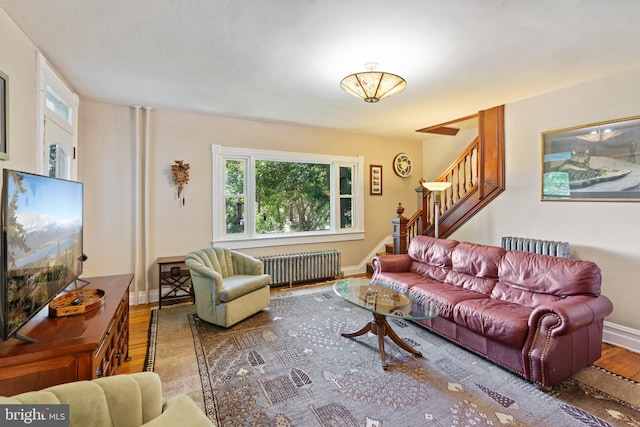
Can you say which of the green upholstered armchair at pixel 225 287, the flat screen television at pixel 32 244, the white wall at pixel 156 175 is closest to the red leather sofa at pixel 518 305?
the green upholstered armchair at pixel 225 287

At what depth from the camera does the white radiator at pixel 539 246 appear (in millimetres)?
3172

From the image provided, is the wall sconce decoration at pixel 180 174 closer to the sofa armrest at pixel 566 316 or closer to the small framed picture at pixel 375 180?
the small framed picture at pixel 375 180

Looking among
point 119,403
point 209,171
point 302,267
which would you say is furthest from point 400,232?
point 119,403

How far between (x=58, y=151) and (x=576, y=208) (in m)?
5.51

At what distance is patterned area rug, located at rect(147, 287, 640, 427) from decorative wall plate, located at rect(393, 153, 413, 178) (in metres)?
3.46

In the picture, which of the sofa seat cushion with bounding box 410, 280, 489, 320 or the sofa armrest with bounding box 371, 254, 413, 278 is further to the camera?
the sofa armrest with bounding box 371, 254, 413, 278

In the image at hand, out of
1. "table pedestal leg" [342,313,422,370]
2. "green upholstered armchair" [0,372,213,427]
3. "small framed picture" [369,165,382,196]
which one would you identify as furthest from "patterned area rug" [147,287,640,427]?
"small framed picture" [369,165,382,196]

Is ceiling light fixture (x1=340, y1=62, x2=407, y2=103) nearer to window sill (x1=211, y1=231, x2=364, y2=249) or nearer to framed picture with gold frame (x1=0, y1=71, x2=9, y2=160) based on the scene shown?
framed picture with gold frame (x1=0, y1=71, x2=9, y2=160)

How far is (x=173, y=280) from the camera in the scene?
154 inches

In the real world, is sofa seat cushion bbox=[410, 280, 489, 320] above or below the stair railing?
below

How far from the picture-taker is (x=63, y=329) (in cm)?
148

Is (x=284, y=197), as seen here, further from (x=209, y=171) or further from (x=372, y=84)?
(x=372, y=84)

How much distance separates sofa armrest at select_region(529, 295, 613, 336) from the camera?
2023 millimetres

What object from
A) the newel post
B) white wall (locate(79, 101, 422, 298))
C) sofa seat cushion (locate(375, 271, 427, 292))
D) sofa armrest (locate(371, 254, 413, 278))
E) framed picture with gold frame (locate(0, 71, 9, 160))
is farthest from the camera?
the newel post
